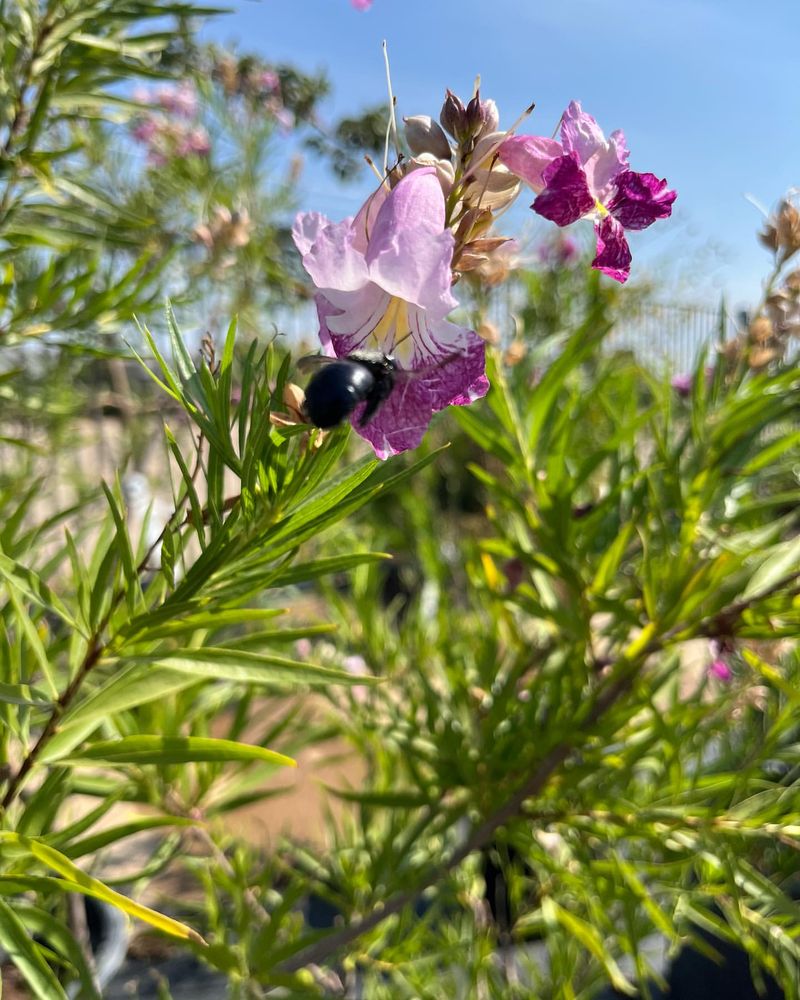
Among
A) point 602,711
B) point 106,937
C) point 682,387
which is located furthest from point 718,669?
point 106,937

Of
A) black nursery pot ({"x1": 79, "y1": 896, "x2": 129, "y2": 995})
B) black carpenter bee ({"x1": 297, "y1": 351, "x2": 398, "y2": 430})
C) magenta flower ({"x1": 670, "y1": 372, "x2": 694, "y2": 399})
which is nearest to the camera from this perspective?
black carpenter bee ({"x1": 297, "y1": 351, "x2": 398, "y2": 430})

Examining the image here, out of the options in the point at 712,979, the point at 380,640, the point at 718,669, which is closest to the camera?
the point at 718,669

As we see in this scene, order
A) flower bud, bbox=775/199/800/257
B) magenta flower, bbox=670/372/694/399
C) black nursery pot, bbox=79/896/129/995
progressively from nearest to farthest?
flower bud, bbox=775/199/800/257 < black nursery pot, bbox=79/896/129/995 < magenta flower, bbox=670/372/694/399

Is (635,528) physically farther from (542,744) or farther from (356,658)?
(356,658)

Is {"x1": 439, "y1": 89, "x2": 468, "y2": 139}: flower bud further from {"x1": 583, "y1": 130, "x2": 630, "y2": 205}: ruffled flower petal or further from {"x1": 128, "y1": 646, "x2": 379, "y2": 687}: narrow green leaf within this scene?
{"x1": 128, "y1": 646, "x2": 379, "y2": 687}: narrow green leaf

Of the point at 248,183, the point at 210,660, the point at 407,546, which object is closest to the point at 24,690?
the point at 210,660

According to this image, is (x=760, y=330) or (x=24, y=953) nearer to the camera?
(x=24, y=953)

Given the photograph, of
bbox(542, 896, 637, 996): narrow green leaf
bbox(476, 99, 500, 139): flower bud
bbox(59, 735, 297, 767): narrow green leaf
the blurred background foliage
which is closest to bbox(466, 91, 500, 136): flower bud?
bbox(476, 99, 500, 139): flower bud

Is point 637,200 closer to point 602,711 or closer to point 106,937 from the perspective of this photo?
point 602,711
